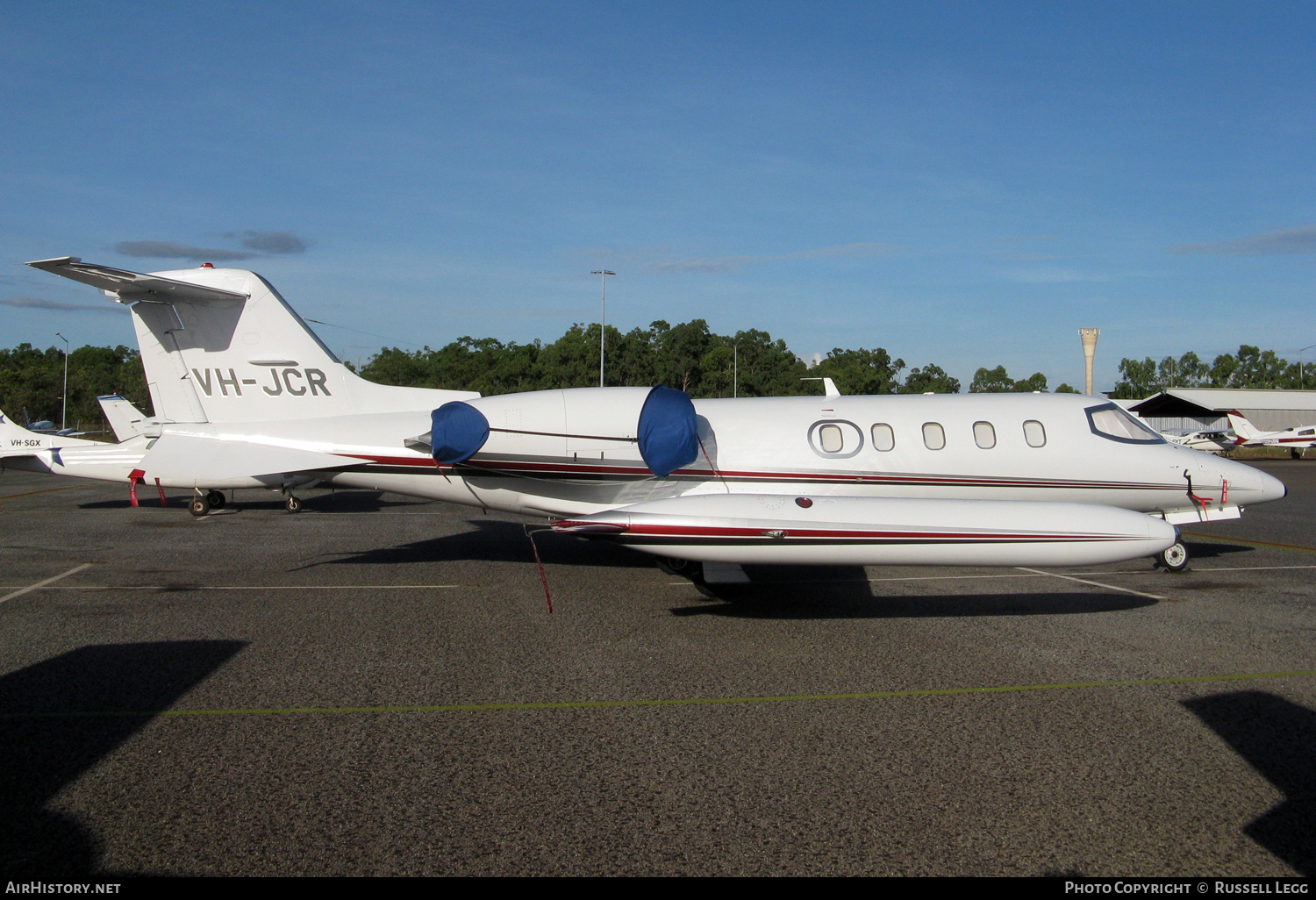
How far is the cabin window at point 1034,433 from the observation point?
36.5ft

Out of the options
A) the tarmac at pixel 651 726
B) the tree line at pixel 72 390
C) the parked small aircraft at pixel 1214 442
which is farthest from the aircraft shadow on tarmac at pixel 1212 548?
the tree line at pixel 72 390

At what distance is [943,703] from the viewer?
6.26 metres

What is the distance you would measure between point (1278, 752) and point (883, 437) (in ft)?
19.6

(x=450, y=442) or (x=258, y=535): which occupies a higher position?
(x=450, y=442)

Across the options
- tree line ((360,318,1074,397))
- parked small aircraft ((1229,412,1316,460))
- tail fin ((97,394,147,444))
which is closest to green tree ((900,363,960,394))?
tree line ((360,318,1074,397))

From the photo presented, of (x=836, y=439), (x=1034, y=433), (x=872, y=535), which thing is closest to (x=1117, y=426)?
(x=1034, y=433)

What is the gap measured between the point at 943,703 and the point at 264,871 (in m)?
4.49

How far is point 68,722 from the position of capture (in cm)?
573

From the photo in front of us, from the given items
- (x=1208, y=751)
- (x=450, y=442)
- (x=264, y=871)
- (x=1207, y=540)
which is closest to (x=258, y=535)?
(x=450, y=442)

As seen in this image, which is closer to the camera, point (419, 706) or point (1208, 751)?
point (1208, 751)

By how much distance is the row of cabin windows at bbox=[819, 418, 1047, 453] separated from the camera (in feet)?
35.4

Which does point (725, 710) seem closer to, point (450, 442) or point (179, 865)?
point (179, 865)

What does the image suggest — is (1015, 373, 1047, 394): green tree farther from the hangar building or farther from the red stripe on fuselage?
the red stripe on fuselage

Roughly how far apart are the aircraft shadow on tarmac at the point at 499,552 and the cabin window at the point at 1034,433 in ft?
17.4
